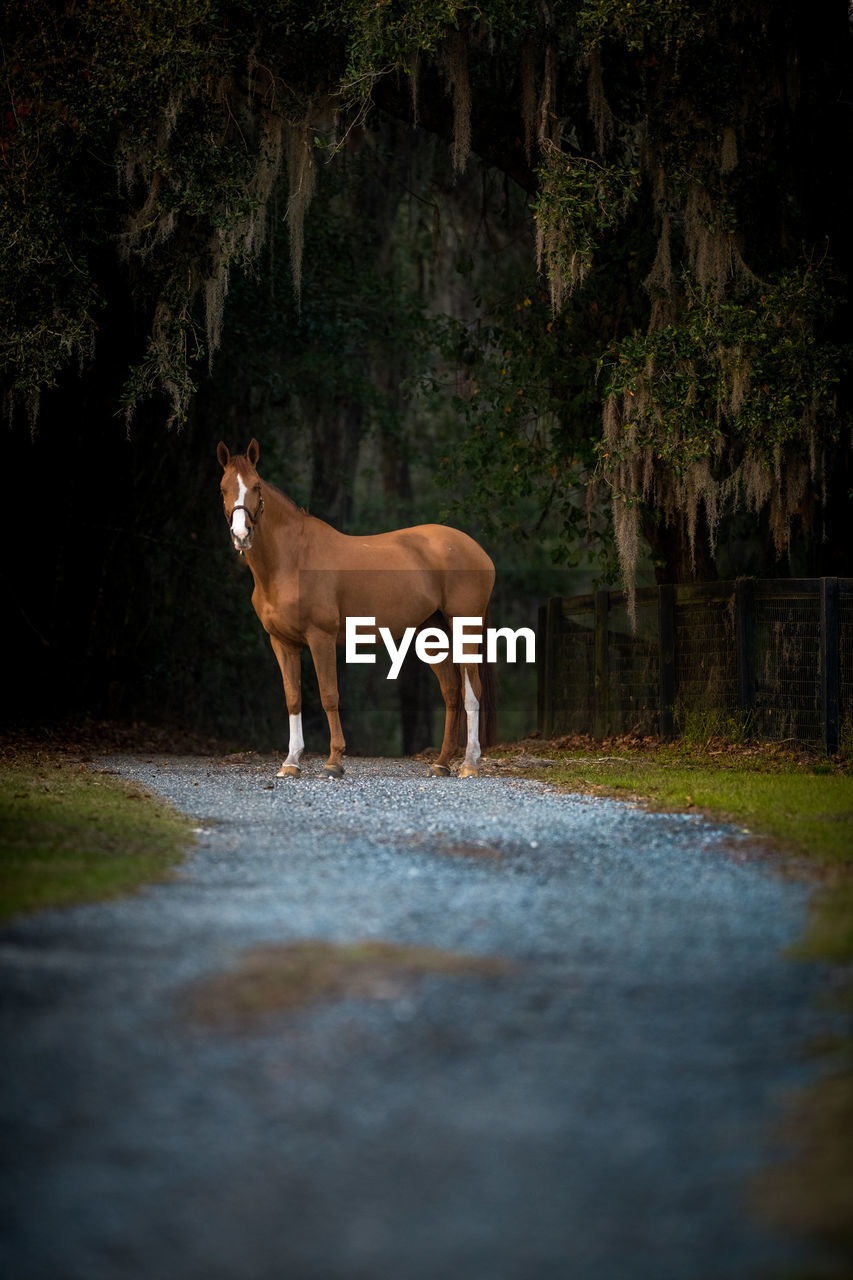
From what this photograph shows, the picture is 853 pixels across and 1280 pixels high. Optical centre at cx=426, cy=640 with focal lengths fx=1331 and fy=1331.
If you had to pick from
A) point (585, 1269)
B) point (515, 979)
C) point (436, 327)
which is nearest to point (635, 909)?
point (515, 979)

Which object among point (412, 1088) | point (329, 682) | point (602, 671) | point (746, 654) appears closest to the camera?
point (412, 1088)

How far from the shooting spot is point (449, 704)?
1177 centimetres

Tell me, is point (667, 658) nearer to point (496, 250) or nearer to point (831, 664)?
point (831, 664)

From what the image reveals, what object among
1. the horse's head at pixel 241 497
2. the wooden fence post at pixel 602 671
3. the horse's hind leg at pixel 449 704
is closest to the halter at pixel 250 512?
the horse's head at pixel 241 497

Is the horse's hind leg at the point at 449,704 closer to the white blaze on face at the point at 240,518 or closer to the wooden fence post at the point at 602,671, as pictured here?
the white blaze on face at the point at 240,518

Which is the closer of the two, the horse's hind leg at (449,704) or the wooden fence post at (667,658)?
the horse's hind leg at (449,704)

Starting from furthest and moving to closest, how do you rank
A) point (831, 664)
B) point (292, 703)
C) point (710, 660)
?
point (710, 660) < point (292, 703) < point (831, 664)

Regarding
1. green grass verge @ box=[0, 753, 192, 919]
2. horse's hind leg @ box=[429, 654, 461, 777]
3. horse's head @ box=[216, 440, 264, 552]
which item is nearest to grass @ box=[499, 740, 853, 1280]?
horse's hind leg @ box=[429, 654, 461, 777]

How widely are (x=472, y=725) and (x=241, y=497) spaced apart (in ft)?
8.85

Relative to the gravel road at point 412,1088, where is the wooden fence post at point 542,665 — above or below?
above

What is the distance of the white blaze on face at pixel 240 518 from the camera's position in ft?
33.0

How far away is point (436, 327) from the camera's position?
1747cm

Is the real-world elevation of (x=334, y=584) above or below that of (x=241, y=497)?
below

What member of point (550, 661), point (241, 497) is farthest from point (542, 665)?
point (241, 497)
